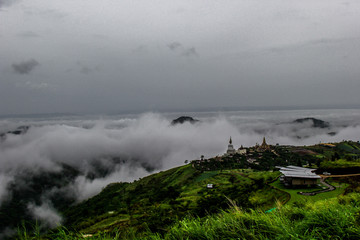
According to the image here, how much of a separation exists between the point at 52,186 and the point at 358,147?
226044mm

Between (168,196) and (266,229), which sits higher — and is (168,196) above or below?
below

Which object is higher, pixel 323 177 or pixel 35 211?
pixel 323 177

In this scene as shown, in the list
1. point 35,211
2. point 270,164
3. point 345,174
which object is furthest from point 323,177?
point 35,211

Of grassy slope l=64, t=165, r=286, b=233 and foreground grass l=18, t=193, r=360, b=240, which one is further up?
foreground grass l=18, t=193, r=360, b=240

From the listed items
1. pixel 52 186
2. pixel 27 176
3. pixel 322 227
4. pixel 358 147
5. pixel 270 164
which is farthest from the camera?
pixel 27 176

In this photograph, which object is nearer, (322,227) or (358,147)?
(322,227)

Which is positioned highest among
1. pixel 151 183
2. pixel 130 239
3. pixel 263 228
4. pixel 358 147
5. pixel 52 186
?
pixel 263 228

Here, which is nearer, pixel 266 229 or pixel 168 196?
pixel 266 229

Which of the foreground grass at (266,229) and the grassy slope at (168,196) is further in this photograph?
the grassy slope at (168,196)

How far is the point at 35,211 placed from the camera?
136m

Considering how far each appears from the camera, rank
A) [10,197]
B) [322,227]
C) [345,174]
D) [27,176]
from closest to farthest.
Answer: [322,227] < [345,174] < [10,197] < [27,176]

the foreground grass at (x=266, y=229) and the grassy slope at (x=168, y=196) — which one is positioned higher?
the foreground grass at (x=266, y=229)

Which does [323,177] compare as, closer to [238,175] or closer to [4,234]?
[238,175]

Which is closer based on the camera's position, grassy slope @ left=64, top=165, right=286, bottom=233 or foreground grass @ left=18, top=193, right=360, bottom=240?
foreground grass @ left=18, top=193, right=360, bottom=240
